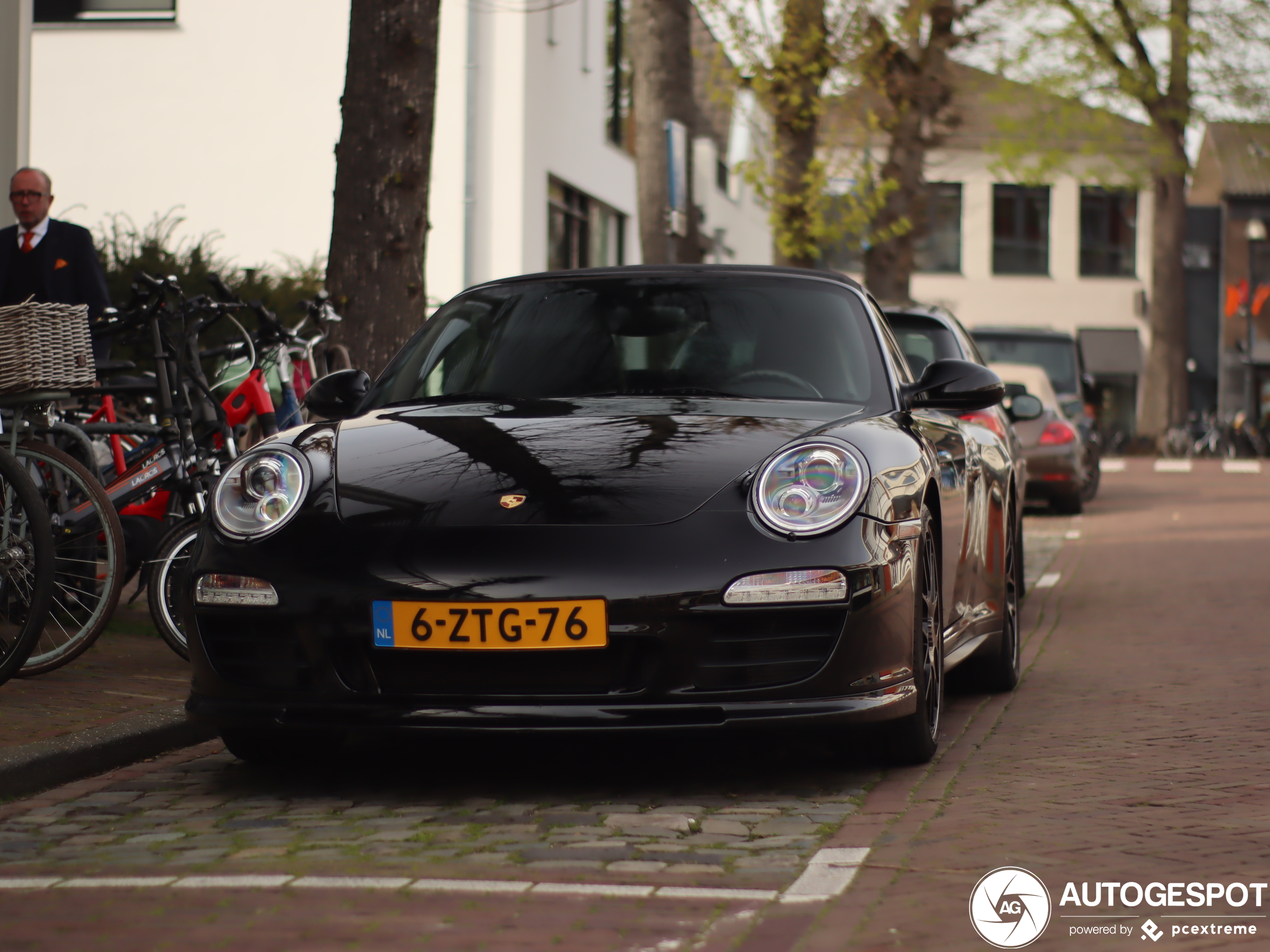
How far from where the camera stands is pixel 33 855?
13.9 ft

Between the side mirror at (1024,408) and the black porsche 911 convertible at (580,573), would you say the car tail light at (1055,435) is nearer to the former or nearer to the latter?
the side mirror at (1024,408)

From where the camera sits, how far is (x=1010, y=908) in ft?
12.2

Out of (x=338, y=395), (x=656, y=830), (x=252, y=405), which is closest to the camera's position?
(x=656, y=830)

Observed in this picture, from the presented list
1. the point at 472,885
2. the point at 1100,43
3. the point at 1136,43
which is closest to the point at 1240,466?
the point at 1100,43

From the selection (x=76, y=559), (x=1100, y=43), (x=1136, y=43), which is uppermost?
(x=1136, y=43)

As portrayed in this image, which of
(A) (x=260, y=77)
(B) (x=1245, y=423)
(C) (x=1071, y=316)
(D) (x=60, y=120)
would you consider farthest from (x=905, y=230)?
(C) (x=1071, y=316)

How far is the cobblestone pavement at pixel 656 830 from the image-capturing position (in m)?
3.58

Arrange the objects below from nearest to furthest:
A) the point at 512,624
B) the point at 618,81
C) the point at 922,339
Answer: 1. the point at 512,624
2. the point at 922,339
3. the point at 618,81

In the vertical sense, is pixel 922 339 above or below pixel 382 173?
below

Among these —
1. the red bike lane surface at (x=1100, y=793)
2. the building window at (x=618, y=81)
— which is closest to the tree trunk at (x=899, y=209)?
the building window at (x=618, y=81)

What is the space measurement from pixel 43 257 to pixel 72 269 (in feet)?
0.54

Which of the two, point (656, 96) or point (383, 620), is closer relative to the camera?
point (383, 620)

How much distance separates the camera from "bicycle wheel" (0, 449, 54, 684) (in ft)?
19.6

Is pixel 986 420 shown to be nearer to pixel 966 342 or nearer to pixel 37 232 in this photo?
pixel 966 342
